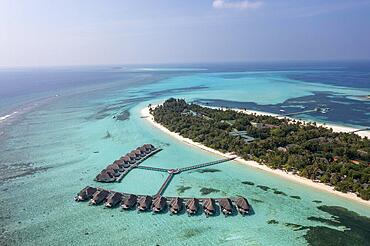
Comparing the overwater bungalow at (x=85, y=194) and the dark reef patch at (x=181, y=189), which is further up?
the overwater bungalow at (x=85, y=194)

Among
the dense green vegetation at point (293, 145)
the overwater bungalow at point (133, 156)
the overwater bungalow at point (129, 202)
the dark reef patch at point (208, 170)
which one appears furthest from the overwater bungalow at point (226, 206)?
the overwater bungalow at point (133, 156)

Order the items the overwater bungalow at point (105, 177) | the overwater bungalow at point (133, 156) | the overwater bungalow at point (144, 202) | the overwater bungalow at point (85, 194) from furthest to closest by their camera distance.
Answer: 1. the overwater bungalow at point (133, 156)
2. the overwater bungalow at point (105, 177)
3. the overwater bungalow at point (85, 194)
4. the overwater bungalow at point (144, 202)

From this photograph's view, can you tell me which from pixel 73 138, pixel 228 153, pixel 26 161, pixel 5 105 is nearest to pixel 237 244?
pixel 228 153

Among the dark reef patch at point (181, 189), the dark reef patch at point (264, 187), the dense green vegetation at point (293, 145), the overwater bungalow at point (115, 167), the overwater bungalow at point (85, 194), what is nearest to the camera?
the overwater bungalow at point (85, 194)

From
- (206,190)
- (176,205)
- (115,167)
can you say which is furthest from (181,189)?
(115,167)

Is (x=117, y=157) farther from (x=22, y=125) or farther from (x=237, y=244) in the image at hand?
(x=22, y=125)

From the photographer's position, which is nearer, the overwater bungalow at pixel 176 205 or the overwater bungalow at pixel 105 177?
the overwater bungalow at pixel 176 205

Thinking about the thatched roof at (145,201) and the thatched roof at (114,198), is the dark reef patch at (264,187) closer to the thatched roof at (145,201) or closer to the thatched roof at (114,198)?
the thatched roof at (145,201)

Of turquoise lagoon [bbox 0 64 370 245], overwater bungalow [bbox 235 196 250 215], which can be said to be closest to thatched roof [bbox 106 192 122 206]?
turquoise lagoon [bbox 0 64 370 245]
